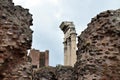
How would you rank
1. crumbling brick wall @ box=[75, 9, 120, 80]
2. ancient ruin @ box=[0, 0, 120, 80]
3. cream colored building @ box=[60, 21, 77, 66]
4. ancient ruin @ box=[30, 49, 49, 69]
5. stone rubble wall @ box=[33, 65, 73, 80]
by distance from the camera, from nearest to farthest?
ancient ruin @ box=[0, 0, 120, 80]
crumbling brick wall @ box=[75, 9, 120, 80]
stone rubble wall @ box=[33, 65, 73, 80]
cream colored building @ box=[60, 21, 77, 66]
ancient ruin @ box=[30, 49, 49, 69]

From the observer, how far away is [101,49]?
1157cm

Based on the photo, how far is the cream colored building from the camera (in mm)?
42625

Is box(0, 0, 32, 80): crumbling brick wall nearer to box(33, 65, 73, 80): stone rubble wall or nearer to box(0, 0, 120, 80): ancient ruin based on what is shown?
box(0, 0, 120, 80): ancient ruin

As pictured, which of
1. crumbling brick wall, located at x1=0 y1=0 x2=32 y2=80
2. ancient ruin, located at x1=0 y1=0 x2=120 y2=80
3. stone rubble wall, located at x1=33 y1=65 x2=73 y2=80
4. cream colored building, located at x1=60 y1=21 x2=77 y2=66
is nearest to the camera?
crumbling brick wall, located at x1=0 y1=0 x2=32 y2=80

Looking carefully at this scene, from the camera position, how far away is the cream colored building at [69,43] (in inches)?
1678

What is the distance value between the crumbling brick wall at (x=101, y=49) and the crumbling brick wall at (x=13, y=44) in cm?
213

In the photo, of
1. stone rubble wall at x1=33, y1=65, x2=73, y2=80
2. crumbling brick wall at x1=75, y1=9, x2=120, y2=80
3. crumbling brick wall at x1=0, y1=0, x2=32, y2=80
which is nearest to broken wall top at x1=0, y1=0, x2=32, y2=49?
crumbling brick wall at x1=0, y1=0, x2=32, y2=80

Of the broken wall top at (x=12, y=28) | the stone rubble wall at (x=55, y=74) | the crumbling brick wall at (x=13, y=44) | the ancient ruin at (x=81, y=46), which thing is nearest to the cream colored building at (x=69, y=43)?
the stone rubble wall at (x=55, y=74)

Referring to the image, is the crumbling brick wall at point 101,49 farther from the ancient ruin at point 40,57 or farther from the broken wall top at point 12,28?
the ancient ruin at point 40,57

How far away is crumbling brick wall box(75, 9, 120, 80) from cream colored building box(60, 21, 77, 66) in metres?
30.0

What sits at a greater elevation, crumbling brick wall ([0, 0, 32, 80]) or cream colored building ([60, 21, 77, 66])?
cream colored building ([60, 21, 77, 66])

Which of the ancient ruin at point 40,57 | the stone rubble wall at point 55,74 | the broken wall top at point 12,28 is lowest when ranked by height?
the stone rubble wall at point 55,74

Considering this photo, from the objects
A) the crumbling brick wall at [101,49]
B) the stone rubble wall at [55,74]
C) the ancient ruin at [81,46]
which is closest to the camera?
the ancient ruin at [81,46]

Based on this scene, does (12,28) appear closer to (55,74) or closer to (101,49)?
(101,49)
